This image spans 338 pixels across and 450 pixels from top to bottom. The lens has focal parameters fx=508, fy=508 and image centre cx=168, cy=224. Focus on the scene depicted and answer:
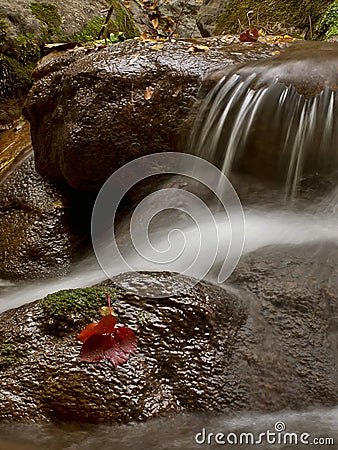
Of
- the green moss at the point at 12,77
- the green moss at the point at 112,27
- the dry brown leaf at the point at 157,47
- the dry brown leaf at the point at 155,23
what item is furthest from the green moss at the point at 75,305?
the dry brown leaf at the point at 155,23

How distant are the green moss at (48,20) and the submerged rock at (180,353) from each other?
17.9 feet

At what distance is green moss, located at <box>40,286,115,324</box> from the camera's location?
92.4 inches

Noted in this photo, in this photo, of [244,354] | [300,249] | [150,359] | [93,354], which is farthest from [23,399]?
[300,249]

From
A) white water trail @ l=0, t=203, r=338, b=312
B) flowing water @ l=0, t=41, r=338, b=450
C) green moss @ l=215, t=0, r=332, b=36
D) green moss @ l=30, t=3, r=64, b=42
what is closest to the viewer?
white water trail @ l=0, t=203, r=338, b=312

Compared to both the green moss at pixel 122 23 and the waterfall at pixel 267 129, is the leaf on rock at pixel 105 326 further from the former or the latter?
the green moss at pixel 122 23

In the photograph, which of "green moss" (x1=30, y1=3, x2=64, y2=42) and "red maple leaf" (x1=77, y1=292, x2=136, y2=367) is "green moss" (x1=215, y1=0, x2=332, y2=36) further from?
"red maple leaf" (x1=77, y1=292, x2=136, y2=367)

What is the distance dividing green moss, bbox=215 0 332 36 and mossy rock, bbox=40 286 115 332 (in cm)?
527

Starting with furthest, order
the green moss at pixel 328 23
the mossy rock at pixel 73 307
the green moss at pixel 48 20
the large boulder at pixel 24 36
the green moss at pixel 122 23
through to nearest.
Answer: the green moss at pixel 122 23 → the green moss at pixel 48 20 → the large boulder at pixel 24 36 → the green moss at pixel 328 23 → the mossy rock at pixel 73 307

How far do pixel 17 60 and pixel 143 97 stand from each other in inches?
146

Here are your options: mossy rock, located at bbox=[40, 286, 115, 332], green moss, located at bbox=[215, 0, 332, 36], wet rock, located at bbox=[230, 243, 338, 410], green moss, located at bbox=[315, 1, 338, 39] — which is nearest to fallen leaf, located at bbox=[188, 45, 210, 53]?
wet rock, located at bbox=[230, 243, 338, 410]

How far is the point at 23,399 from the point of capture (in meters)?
2.08

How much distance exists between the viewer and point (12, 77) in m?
6.75

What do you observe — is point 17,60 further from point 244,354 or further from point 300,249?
point 244,354

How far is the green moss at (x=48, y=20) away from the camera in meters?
7.00
